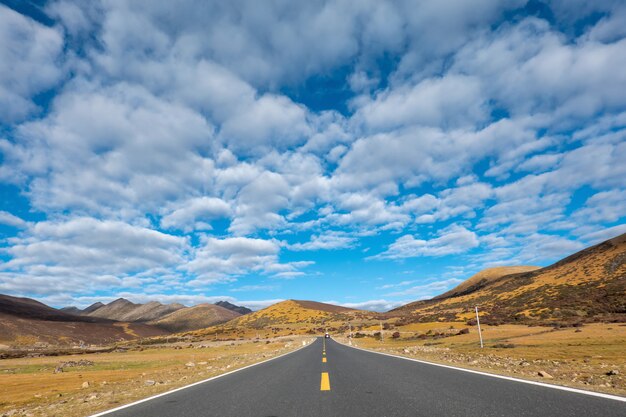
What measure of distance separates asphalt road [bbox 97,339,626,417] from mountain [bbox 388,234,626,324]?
125 feet

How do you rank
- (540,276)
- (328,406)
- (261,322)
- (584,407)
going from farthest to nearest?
(261,322) → (540,276) → (328,406) → (584,407)

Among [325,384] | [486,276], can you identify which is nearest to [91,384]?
[325,384]

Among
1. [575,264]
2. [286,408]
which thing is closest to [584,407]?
[286,408]

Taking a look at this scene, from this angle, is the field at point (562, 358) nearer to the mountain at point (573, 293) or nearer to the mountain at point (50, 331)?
the mountain at point (573, 293)

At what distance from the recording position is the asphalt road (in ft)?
20.6

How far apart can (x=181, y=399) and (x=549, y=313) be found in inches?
2340

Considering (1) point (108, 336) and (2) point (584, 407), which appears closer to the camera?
(2) point (584, 407)

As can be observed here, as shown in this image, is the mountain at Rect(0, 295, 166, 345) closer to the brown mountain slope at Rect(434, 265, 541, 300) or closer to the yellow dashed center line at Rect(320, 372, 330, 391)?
the yellow dashed center line at Rect(320, 372, 330, 391)

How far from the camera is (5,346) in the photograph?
284 feet

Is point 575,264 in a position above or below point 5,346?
above

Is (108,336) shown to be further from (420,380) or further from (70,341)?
Answer: (420,380)

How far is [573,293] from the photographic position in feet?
204

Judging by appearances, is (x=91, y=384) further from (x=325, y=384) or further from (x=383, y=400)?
(x=383, y=400)

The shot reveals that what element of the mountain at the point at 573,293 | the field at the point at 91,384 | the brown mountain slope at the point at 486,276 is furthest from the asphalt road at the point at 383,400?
the brown mountain slope at the point at 486,276
